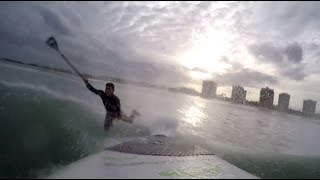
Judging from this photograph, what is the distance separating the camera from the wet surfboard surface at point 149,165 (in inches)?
228

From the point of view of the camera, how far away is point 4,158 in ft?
28.6

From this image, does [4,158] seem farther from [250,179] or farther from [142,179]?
[250,179]

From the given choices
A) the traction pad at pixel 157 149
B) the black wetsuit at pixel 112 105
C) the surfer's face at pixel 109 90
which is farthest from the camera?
the black wetsuit at pixel 112 105

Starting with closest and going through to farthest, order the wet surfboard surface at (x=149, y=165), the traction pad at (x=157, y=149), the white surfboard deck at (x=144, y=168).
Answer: the white surfboard deck at (x=144, y=168), the wet surfboard surface at (x=149, y=165), the traction pad at (x=157, y=149)

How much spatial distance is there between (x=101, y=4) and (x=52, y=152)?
448cm

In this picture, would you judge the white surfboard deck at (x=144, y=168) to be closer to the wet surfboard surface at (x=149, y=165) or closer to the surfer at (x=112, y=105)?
the wet surfboard surface at (x=149, y=165)

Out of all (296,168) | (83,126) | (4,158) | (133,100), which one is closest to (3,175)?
(4,158)

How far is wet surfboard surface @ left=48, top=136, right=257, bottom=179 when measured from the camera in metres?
5.79

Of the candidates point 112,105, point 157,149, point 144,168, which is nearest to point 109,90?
point 112,105

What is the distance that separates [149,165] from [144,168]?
0.34 meters

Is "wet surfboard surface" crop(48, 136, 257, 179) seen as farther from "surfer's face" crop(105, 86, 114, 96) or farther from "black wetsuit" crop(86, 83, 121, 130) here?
"surfer's face" crop(105, 86, 114, 96)

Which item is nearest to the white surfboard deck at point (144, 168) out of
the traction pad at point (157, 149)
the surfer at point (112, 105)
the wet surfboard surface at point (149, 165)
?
the wet surfboard surface at point (149, 165)

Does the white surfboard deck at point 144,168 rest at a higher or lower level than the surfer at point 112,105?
lower

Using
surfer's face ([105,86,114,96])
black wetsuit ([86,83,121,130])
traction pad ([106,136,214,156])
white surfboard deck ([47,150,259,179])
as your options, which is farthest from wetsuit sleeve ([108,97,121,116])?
white surfboard deck ([47,150,259,179])
